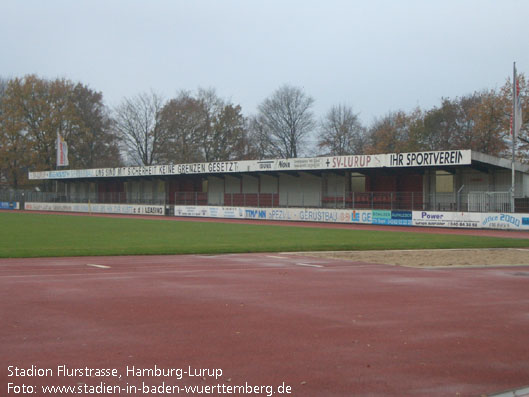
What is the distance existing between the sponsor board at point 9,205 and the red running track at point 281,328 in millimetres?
62489

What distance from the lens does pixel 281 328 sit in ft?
27.8

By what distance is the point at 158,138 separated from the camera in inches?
3280

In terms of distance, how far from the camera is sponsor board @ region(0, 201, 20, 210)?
7194 cm

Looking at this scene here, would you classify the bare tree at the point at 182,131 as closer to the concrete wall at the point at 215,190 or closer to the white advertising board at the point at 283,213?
the concrete wall at the point at 215,190

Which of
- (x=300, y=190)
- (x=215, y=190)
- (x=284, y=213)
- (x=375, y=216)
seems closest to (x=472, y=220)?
(x=375, y=216)

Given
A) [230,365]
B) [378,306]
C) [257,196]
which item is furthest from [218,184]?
[230,365]

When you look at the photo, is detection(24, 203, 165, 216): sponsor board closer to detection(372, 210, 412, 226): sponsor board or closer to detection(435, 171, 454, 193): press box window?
detection(372, 210, 412, 226): sponsor board

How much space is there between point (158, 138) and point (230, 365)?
79120 millimetres

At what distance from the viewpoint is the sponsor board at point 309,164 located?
3903cm

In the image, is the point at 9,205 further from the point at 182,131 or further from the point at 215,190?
the point at 215,190

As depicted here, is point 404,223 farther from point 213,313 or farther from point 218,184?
point 213,313

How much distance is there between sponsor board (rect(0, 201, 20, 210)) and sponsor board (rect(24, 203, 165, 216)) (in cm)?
158

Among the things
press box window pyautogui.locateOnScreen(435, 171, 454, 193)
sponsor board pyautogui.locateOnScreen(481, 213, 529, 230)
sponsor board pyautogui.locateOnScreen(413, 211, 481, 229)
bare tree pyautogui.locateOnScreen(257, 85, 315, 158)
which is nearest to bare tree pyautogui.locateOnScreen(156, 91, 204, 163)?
bare tree pyautogui.locateOnScreen(257, 85, 315, 158)

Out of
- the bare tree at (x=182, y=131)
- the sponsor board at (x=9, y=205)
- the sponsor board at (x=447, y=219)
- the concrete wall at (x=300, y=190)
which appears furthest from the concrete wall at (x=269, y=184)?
the sponsor board at (x=9, y=205)
